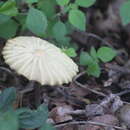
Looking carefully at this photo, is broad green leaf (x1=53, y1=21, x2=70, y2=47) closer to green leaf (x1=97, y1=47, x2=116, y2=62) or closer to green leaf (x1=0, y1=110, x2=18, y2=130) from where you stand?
green leaf (x1=97, y1=47, x2=116, y2=62)

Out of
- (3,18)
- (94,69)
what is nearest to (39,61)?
(3,18)

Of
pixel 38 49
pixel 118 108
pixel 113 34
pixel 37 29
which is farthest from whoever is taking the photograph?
pixel 113 34

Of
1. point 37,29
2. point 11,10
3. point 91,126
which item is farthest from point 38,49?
point 91,126

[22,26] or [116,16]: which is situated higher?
[22,26]

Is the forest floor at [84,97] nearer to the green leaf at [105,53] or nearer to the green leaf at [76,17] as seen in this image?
the green leaf at [105,53]

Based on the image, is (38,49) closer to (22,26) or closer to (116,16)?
(22,26)

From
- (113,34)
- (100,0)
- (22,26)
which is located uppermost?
(22,26)

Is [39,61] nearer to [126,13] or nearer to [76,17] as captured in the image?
[76,17]
